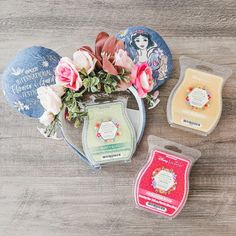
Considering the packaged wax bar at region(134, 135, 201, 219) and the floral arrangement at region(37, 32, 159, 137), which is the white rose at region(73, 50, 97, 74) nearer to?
the floral arrangement at region(37, 32, 159, 137)

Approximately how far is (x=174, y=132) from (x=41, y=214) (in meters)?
0.38

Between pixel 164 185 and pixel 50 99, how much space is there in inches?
13.0

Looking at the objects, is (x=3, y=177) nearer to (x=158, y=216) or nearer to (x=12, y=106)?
(x=12, y=106)

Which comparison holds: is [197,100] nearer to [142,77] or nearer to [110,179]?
[142,77]

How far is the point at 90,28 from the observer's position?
1.17 meters

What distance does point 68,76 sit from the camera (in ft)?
3.11

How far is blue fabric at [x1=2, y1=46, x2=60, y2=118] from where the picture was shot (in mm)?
1038

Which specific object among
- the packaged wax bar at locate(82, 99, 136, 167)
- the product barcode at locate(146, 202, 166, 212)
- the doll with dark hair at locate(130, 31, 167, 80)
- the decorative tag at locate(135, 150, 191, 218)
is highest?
the doll with dark hair at locate(130, 31, 167, 80)

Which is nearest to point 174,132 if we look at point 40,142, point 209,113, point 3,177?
point 209,113

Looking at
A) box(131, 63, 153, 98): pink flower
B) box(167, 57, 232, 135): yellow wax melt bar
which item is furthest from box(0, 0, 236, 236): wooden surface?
box(131, 63, 153, 98): pink flower

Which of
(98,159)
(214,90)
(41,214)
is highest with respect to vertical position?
(214,90)

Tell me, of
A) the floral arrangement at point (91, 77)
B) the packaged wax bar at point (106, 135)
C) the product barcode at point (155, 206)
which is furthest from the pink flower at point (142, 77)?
the product barcode at point (155, 206)

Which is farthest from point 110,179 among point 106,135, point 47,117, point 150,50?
point 150,50

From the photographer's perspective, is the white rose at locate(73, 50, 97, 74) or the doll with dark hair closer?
the white rose at locate(73, 50, 97, 74)
